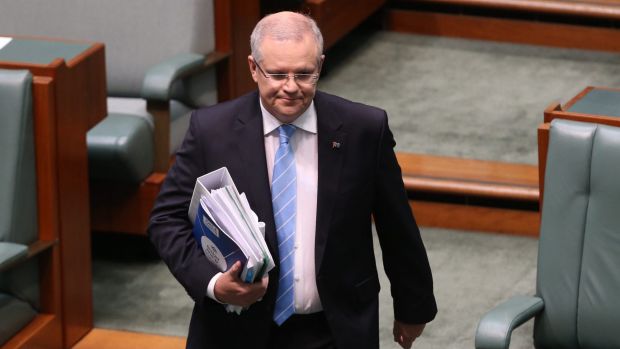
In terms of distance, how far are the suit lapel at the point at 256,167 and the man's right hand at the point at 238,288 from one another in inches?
2.0

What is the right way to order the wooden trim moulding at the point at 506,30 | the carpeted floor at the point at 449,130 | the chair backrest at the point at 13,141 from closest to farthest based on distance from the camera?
1. the chair backrest at the point at 13,141
2. the carpeted floor at the point at 449,130
3. the wooden trim moulding at the point at 506,30

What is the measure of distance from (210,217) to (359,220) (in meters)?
0.16

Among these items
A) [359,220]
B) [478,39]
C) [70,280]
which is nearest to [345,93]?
[478,39]

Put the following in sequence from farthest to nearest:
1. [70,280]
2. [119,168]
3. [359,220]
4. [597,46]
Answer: [597,46] → [119,168] → [70,280] → [359,220]

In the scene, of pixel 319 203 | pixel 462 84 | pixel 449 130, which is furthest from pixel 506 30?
pixel 319 203

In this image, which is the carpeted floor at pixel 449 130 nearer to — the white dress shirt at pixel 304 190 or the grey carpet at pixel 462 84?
the grey carpet at pixel 462 84

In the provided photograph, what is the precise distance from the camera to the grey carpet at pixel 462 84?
235 centimetres

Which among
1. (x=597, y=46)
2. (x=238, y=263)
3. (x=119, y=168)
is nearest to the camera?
(x=238, y=263)

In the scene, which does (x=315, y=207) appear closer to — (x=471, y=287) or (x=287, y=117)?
(x=287, y=117)

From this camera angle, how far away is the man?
114 cm

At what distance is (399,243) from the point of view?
1.21m

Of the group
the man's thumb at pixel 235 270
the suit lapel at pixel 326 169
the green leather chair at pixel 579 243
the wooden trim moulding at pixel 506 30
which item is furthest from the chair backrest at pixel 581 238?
the wooden trim moulding at pixel 506 30

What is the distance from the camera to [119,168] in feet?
6.44

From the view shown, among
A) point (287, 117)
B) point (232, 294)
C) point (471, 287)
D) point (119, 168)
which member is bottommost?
point (471, 287)
